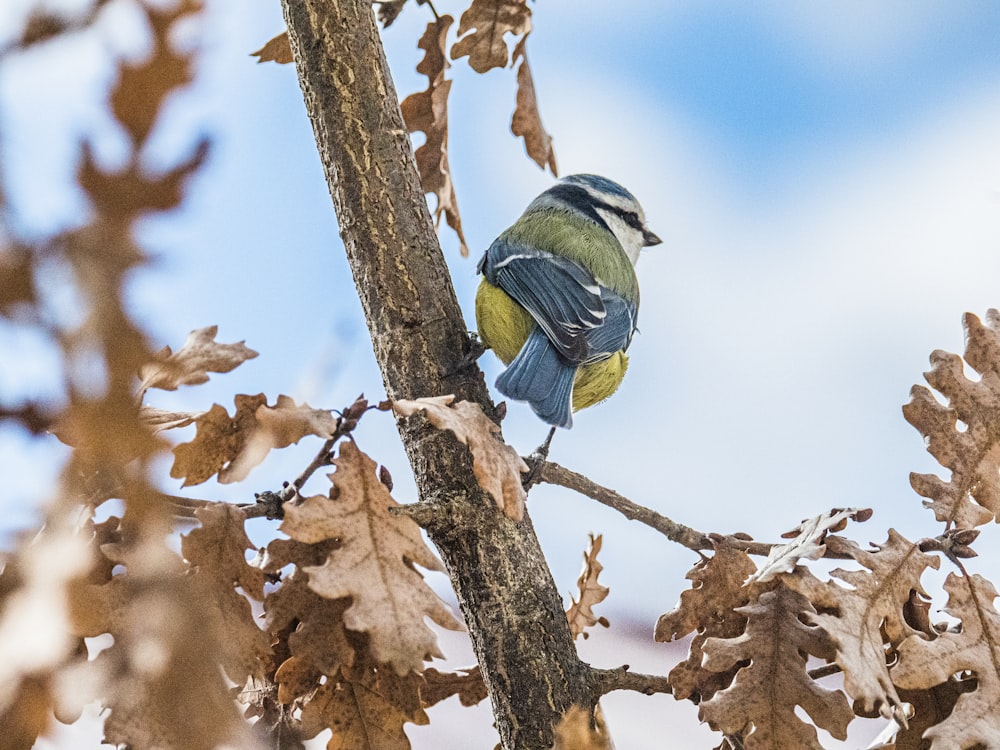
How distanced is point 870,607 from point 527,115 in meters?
0.66

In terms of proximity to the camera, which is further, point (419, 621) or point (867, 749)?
point (867, 749)

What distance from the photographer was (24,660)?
0.33m

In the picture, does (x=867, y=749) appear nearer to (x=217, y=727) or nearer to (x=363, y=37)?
(x=217, y=727)

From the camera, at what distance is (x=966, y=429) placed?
0.73 m

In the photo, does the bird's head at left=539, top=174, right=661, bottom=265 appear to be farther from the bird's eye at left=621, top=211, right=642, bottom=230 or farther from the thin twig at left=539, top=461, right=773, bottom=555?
the thin twig at left=539, top=461, right=773, bottom=555

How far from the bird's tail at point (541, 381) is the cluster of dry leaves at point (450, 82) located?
0.42 ft

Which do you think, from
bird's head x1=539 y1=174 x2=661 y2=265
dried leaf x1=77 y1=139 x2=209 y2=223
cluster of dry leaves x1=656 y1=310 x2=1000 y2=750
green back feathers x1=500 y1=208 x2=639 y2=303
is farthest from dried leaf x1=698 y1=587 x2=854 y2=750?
bird's head x1=539 y1=174 x2=661 y2=265

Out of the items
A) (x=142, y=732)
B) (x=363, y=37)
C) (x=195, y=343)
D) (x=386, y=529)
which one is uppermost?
(x=363, y=37)

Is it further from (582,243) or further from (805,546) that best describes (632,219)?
(805,546)

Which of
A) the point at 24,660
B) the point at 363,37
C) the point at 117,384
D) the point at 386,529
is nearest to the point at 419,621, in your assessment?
the point at 386,529

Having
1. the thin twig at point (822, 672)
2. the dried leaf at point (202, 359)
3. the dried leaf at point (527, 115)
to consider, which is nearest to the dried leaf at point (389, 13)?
the dried leaf at point (527, 115)

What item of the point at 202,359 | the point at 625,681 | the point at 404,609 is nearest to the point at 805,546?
the point at 625,681

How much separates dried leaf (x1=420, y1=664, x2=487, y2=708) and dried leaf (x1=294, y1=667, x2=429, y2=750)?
0.37 feet

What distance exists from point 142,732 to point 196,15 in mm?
391
